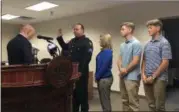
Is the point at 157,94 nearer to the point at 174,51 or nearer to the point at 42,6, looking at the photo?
the point at 174,51

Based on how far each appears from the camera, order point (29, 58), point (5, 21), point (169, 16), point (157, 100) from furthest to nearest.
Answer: point (5, 21) < point (169, 16) < point (157, 100) < point (29, 58)

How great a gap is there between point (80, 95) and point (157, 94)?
1053 mm

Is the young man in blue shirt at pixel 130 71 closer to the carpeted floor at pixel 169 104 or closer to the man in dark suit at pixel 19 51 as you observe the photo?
the carpeted floor at pixel 169 104

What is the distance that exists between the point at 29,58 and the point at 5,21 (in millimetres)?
5708

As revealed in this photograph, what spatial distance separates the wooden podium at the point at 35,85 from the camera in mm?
2020

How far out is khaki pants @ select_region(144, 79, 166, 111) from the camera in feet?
8.88

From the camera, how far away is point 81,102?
322cm

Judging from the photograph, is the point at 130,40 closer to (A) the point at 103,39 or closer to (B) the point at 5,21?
(A) the point at 103,39

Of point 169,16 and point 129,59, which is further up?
point 169,16

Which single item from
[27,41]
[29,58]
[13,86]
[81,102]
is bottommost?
[81,102]

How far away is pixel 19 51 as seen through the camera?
2402 mm

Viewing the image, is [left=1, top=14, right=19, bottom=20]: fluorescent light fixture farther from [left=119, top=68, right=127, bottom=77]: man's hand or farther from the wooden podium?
the wooden podium

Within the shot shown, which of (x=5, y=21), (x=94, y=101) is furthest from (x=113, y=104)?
(x=5, y=21)

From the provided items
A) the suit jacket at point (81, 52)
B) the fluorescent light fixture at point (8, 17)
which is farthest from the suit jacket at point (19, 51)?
the fluorescent light fixture at point (8, 17)
